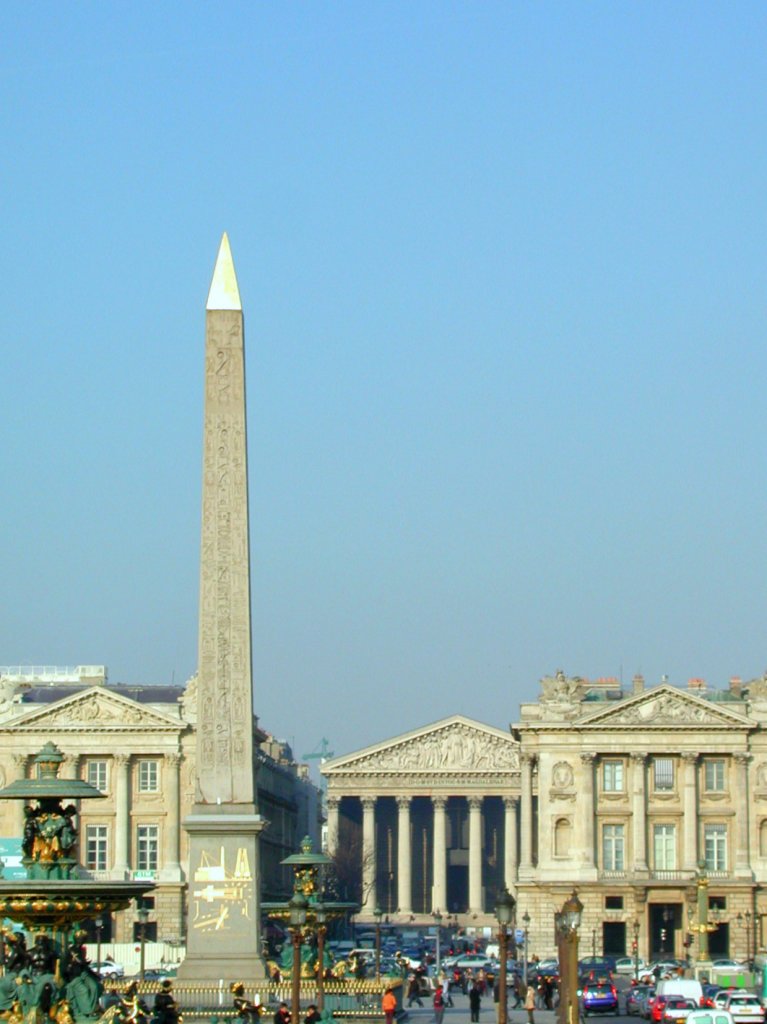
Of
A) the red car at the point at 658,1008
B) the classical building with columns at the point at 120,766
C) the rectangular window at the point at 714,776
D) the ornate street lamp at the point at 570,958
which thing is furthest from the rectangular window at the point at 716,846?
the ornate street lamp at the point at 570,958

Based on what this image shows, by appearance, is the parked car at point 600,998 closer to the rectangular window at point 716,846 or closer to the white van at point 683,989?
the white van at point 683,989

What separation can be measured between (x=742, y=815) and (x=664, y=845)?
3.60 metres

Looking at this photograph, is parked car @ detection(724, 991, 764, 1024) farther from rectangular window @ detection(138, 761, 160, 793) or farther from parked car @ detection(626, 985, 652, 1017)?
rectangular window @ detection(138, 761, 160, 793)

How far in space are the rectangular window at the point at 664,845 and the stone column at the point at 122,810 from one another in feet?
73.4

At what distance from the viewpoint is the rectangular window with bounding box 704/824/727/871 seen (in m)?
102

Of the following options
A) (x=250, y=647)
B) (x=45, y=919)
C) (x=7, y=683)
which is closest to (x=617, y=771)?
(x=7, y=683)

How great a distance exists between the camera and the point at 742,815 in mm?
101688

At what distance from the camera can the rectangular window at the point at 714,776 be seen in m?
103

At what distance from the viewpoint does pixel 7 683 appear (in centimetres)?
11156

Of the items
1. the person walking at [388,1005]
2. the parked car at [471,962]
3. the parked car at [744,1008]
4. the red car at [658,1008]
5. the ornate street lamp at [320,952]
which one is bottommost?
the parked car at [471,962]

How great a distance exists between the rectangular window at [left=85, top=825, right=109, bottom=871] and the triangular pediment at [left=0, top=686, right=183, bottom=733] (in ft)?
14.3

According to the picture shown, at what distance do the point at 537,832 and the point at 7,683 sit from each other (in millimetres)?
25041

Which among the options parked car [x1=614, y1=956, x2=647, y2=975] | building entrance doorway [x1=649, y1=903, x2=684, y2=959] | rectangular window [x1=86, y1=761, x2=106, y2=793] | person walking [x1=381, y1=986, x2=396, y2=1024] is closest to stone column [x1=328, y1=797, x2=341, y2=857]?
rectangular window [x1=86, y1=761, x2=106, y2=793]

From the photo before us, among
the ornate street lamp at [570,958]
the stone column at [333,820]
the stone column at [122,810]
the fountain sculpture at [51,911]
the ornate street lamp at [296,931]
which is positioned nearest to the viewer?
the fountain sculpture at [51,911]
